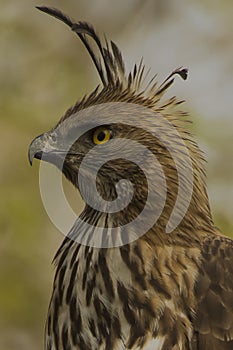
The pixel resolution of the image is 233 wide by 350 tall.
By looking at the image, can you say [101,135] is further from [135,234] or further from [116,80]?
[135,234]

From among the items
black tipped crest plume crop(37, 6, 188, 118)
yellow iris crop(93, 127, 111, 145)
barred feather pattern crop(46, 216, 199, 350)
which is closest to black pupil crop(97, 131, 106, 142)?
yellow iris crop(93, 127, 111, 145)

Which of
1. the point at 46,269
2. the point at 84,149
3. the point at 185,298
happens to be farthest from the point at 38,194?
the point at 185,298

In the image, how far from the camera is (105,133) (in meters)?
5.15

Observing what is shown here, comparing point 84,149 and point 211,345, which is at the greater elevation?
point 84,149

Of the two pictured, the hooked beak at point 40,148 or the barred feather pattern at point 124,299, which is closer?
the barred feather pattern at point 124,299

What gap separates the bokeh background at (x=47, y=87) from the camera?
6.96 metres

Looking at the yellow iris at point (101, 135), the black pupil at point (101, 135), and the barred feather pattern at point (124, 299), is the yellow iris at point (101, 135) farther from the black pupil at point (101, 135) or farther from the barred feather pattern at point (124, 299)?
the barred feather pattern at point (124, 299)

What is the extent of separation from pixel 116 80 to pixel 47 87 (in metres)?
2.21

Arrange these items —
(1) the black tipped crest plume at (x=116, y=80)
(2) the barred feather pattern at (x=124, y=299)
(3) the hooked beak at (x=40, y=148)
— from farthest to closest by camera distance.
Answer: (1) the black tipped crest plume at (x=116, y=80) → (3) the hooked beak at (x=40, y=148) → (2) the barred feather pattern at (x=124, y=299)

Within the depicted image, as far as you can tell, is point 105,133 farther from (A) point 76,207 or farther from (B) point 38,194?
(B) point 38,194

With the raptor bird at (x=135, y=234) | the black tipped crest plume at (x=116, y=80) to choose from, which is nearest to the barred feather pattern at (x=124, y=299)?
the raptor bird at (x=135, y=234)

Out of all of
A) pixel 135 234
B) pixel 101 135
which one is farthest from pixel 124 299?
pixel 101 135

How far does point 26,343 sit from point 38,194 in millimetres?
914

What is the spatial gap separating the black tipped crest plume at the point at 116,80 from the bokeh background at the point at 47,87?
1.45 m
